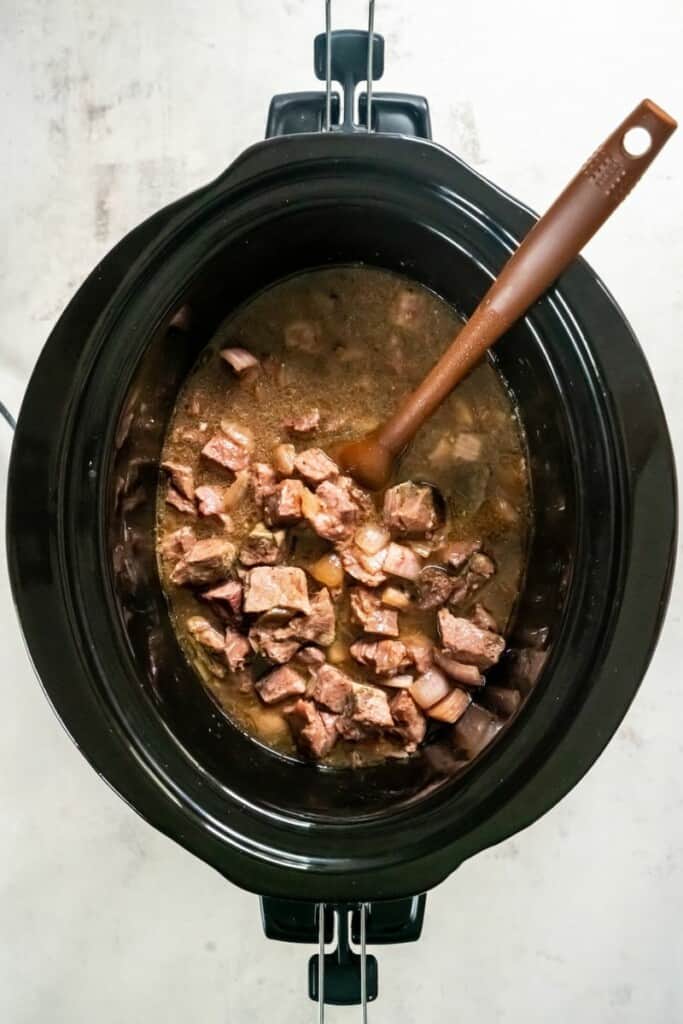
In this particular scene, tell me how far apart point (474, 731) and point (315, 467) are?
0.40 m

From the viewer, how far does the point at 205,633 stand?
1213mm

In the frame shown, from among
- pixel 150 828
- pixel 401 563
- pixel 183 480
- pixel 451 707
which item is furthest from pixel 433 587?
pixel 150 828

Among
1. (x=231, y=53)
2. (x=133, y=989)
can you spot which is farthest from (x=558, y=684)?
(x=231, y=53)

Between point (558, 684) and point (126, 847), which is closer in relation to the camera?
point (558, 684)

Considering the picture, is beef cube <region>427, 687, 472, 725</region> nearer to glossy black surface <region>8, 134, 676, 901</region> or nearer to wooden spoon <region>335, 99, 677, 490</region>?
glossy black surface <region>8, 134, 676, 901</region>

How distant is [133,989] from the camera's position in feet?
4.64

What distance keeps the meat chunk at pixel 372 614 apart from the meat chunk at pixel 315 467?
156 mm

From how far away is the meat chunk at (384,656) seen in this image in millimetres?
1171

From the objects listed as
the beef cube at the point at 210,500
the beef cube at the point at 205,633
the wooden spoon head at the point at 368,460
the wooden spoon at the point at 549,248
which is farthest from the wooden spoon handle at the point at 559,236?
the beef cube at the point at 205,633

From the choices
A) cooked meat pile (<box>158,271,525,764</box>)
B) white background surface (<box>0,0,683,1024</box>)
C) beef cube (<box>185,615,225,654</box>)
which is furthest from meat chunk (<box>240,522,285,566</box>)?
white background surface (<box>0,0,683,1024</box>)

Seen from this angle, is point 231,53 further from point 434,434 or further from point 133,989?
point 133,989

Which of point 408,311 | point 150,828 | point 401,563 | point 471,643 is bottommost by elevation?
point 150,828

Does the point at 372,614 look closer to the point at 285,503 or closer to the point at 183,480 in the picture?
the point at 285,503

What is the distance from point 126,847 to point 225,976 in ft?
0.86
